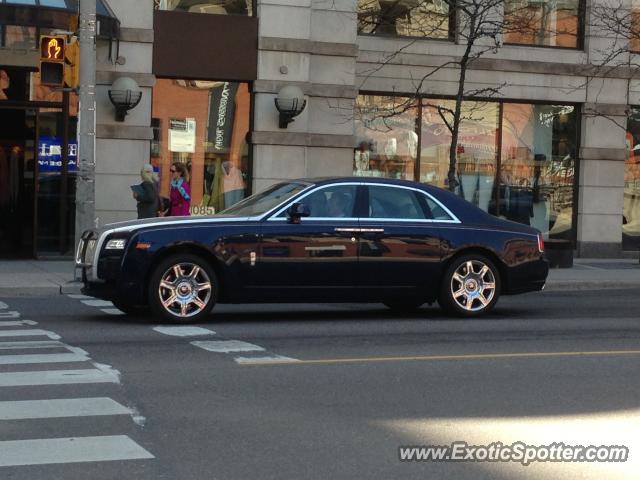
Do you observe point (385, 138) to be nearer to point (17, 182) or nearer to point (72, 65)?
point (17, 182)

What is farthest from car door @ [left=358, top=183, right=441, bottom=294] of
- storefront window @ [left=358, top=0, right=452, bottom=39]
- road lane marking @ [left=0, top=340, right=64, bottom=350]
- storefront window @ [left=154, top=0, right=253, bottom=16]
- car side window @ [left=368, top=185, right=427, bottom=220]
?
storefront window @ [left=358, top=0, right=452, bottom=39]

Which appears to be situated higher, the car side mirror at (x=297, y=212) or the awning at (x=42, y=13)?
the awning at (x=42, y=13)

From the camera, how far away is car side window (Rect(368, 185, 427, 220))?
13.0m

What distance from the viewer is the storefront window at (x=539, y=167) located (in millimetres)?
25219

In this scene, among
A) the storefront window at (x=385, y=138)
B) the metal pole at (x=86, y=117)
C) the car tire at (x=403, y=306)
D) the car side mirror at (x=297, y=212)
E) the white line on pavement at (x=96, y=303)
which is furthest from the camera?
the storefront window at (x=385, y=138)

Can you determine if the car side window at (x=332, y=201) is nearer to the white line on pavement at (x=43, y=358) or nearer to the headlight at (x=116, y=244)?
the headlight at (x=116, y=244)

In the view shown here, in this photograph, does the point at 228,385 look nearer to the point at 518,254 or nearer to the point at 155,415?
the point at 155,415

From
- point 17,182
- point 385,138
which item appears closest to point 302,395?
point 17,182

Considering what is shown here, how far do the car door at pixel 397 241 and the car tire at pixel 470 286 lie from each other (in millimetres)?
182

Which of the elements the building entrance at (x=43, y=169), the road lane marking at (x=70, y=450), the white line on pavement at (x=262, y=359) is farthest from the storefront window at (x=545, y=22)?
the road lane marking at (x=70, y=450)

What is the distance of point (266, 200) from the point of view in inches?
508

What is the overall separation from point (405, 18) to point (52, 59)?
9751 millimetres

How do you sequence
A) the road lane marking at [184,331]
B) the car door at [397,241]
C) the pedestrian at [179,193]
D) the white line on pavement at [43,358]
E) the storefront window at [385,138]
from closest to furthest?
1. the white line on pavement at [43,358]
2. the road lane marking at [184,331]
3. the car door at [397,241]
4. the pedestrian at [179,193]
5. the storefront window at [385,138]

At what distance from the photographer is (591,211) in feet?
83.3
